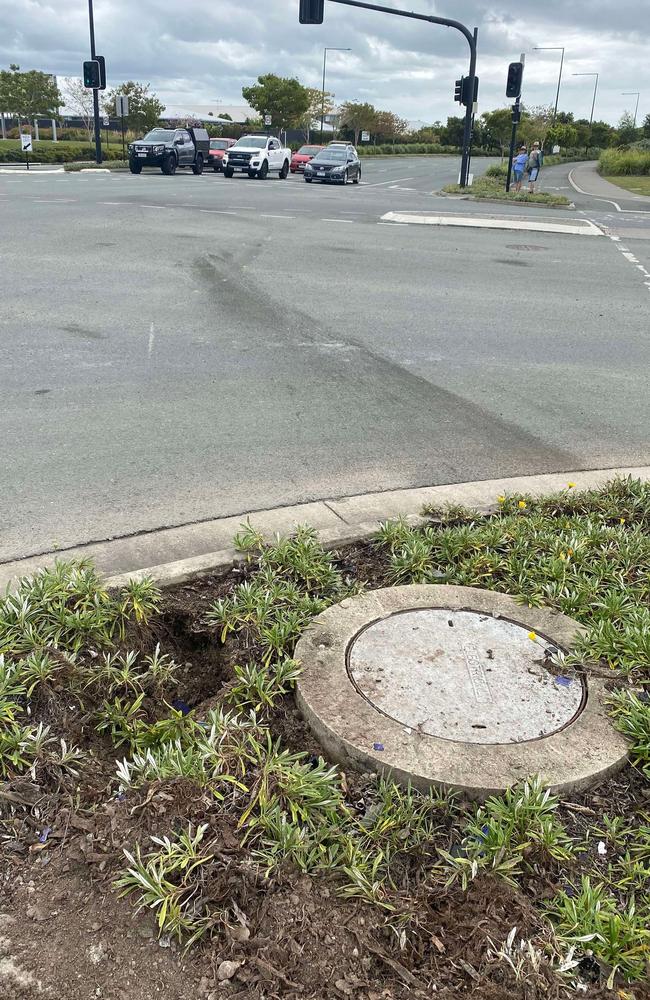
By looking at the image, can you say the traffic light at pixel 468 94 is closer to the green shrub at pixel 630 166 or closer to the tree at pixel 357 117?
the green shrub at pixel 630 166

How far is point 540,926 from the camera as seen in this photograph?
7.06ft

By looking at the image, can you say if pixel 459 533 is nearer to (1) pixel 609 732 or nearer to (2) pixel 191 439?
(1) pixel 609 732

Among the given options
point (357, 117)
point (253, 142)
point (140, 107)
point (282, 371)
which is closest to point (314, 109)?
point (357, 117)

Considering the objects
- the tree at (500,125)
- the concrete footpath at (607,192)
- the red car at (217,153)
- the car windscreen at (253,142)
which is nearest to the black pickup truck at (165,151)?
the car windscreen at (253,142)

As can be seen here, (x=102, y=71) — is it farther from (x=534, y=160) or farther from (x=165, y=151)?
(x=534, y=160)

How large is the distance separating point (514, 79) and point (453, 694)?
30.4 metres

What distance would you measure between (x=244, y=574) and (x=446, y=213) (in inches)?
807

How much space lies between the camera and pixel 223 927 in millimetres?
2125

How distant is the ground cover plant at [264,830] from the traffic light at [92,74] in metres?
43.2

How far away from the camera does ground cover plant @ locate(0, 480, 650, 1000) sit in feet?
6.77

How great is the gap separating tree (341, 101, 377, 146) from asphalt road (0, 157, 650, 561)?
272 ft

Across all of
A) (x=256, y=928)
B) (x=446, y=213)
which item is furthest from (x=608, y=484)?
Result: (x=446, y=213)

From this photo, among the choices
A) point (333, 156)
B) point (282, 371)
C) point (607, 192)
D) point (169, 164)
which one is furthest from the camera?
point (607, 192)

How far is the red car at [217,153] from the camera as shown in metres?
42.5
